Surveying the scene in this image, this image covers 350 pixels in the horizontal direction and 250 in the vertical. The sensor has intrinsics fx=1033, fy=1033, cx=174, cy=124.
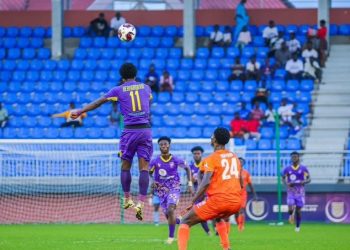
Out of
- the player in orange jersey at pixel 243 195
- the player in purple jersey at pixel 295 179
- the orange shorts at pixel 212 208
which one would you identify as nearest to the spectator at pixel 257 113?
the player in orange jersey at pixel 243 195

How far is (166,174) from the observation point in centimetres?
2072

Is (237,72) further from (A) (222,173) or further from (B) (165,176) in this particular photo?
(A) (222,173)

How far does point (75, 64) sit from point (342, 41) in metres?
9.32

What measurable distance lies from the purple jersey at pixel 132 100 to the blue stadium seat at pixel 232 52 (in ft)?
63.2

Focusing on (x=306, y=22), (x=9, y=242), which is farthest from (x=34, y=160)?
(x=306, y=22)

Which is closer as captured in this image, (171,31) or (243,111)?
(243,111)

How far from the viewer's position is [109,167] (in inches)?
1123

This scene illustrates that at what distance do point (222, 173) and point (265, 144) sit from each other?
16797mm

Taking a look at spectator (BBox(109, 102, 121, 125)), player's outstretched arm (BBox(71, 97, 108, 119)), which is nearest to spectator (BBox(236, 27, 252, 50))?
spectator (BBox(109, 102, 121, 125))

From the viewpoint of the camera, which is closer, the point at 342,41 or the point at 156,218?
the point at 156,218

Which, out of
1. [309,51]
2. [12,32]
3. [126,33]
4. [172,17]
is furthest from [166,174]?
[172,17]

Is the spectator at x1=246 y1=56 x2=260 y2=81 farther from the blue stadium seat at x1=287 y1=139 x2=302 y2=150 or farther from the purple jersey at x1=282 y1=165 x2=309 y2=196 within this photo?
the purple jersey at x1=282 y1=165 x2=309 y2=196

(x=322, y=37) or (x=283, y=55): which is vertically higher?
(x=322, y=37)

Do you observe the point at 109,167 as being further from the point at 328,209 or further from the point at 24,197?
the point at 328,209
